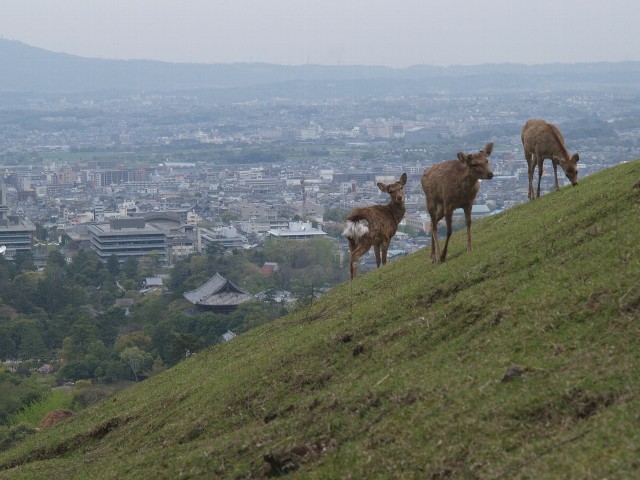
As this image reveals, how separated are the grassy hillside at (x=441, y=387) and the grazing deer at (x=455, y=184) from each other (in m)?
0.44

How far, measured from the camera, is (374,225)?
13.5 metres

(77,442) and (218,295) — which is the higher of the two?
(77,442)

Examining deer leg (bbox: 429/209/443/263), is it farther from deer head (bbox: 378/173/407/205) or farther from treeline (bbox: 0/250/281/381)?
treeline (bbox: 0/250/281/381)

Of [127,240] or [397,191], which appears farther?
[127,240]

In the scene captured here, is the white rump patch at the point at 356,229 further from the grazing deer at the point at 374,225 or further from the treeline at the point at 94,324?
the treeline at the point at 94,324

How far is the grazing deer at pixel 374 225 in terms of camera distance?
13.5 m

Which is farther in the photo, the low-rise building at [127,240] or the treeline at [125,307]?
the low-rise building at [127,240]

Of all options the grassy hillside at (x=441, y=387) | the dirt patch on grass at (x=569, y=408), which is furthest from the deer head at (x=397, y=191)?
the dirt patch on grass at (x=569, y=408)

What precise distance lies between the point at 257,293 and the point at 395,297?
40615mm

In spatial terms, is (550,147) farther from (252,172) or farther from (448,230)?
(252,172)

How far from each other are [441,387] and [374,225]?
6.85 meters

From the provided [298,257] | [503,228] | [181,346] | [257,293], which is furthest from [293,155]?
[503,228]

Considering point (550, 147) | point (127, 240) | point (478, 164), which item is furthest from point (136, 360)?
point (127, 240)

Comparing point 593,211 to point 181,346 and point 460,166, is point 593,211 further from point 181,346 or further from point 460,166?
point 181,346
